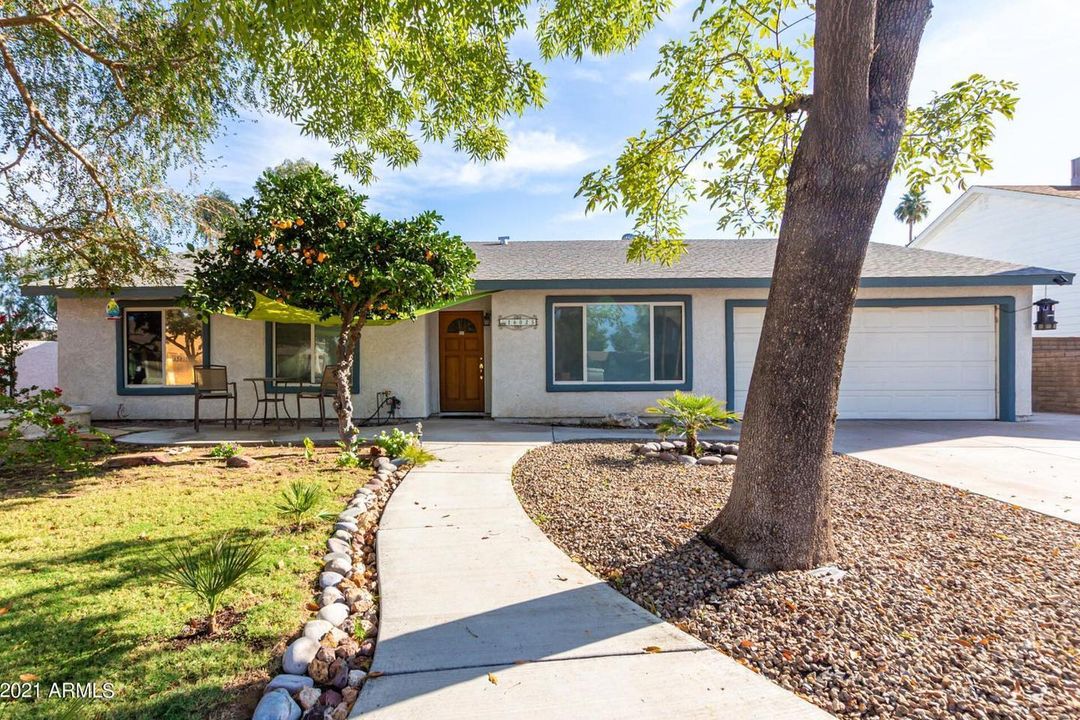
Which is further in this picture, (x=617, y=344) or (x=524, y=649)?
(x=617, y=344)

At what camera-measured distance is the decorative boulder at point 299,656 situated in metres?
2.09

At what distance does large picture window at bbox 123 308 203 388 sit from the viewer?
9.60 metres

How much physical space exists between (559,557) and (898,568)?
2.01 meters

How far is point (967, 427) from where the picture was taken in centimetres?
893

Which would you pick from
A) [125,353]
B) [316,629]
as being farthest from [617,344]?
[125,353]

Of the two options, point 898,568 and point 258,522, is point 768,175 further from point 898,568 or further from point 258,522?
point 258,522

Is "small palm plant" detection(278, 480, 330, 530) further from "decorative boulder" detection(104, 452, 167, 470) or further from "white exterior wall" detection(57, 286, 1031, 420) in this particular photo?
"white exterior wall" detection(57, 286, 1031, 420)

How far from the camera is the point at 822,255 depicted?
2.91m

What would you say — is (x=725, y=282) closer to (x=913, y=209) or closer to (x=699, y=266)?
(x=699, y=266)

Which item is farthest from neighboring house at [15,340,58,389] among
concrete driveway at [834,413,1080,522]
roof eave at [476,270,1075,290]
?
concrete driveway at [834,413,1080,522]

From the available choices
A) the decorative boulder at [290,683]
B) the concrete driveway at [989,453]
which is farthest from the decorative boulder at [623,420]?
the decorative boulder at [290,683]

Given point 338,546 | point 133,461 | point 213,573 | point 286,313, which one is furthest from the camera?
point 286,313

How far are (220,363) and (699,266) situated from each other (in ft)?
30.6

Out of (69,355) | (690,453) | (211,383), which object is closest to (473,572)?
(690,453)
